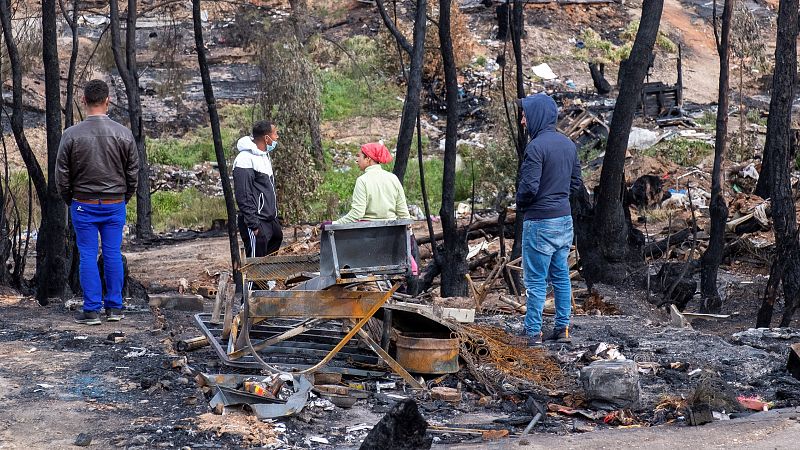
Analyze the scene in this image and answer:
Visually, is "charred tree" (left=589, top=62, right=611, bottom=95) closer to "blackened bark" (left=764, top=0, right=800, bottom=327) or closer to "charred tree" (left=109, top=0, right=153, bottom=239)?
"charred tree" (left=109, top=0, right=153, bottom=239)

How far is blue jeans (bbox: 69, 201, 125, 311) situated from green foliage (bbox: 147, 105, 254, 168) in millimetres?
16392

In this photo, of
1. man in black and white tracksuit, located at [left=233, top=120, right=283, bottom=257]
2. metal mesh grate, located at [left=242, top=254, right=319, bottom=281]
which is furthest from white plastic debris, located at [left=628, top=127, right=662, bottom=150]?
metal mesh grate, located at [left=242, top=254, right=319, bottom=281]

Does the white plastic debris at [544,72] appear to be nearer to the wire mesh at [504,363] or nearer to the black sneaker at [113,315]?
the black sneaker at [113,315]

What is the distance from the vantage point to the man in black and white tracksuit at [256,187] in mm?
9867

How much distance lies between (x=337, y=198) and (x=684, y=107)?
14.2 meters

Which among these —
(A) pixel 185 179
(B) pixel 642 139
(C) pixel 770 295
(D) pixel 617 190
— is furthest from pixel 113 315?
(B) pixel 642 139

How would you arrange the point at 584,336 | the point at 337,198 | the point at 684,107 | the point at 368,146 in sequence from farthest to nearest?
the point at 684,107 → the point at 337,198 → the point at 584,336 → the point at 368,146

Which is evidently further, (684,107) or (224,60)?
(224,60)

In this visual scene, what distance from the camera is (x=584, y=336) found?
9398 mm

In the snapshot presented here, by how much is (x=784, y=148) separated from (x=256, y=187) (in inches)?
274

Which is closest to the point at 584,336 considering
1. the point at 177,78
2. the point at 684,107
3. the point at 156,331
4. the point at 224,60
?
the point at 156,331

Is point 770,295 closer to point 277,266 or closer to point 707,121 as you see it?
point 277,266

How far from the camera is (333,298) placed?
24.2ft

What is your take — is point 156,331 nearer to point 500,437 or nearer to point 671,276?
point 500,437
